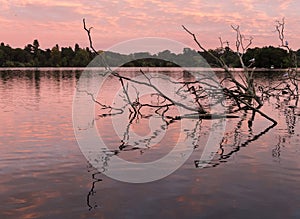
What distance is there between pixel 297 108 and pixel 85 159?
23.0 m

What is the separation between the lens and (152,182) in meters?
11.4

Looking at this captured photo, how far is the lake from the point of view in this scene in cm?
918

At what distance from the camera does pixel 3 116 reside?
2486 cm

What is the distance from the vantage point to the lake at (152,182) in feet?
30.1

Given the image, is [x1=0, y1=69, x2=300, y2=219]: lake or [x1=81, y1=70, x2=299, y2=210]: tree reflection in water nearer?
[x1=0, y1=69, x2=300, y2=219]: lake

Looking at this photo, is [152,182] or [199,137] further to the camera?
[199,137]

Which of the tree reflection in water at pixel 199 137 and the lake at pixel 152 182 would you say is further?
the tree reflection in water at pixel 199 137

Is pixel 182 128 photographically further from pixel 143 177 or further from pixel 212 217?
pixel 212 217

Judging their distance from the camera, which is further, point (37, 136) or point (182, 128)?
point (182, 128)

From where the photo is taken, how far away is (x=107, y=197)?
1000cm

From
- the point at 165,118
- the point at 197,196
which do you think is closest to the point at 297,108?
the point at 165,118

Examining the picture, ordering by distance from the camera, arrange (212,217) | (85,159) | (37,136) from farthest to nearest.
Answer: (37,136) < (85,159) < (212,217)

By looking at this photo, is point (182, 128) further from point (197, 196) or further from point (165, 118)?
point (197, 196)

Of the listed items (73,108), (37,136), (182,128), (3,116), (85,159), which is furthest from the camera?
(73,108)
